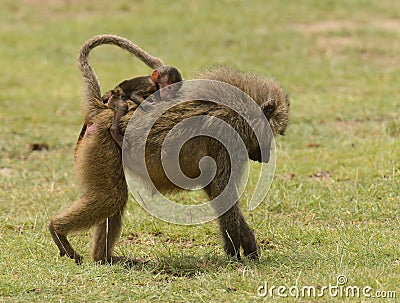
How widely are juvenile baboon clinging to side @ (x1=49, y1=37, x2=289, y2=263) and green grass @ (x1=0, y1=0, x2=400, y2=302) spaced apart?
0.70 feet

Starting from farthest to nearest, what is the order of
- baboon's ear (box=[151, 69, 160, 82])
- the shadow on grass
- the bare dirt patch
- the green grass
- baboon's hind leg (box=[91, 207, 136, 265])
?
the bare dirt patch → baboon's hind leg (box=[91, 207, 136, 265]) → baboon's ear (box=[151, 69, 160, 82]) → the shadow on grass → the green grass

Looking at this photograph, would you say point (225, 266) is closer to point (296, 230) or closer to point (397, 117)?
point (296, 230)

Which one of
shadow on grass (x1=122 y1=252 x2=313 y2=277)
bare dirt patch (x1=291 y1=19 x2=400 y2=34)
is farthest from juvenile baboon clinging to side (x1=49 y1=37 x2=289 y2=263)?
bare dirt patch (x1=291 y1=19 x2=400 y2=34)

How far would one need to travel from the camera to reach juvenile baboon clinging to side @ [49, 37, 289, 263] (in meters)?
4.93

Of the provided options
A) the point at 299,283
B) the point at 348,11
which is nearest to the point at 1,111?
the point at 299,283

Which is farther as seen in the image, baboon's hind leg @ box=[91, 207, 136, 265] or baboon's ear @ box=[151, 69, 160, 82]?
baboon's hind leg @ box=[91, 207, 136, 265]

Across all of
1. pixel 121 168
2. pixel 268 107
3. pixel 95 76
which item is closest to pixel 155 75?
pixel 95 76

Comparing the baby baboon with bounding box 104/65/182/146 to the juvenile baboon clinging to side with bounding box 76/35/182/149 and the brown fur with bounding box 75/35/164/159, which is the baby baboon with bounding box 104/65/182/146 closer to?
the juvenile baboon clinging to side with bounding box 76/35/182/149

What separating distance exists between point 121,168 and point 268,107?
1.06m

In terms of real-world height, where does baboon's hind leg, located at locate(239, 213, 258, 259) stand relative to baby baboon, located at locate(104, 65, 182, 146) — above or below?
below

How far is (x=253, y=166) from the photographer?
7.46 metres

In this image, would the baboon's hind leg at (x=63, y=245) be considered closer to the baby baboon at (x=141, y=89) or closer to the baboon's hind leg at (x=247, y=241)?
the baby baboon at (x=141, y=89)

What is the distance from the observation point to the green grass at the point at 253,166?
15.4ft

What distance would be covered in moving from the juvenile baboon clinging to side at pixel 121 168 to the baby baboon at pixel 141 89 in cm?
6
